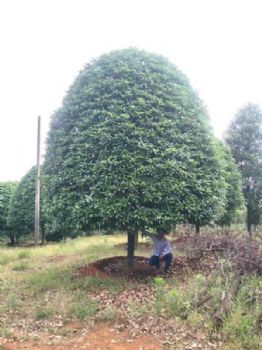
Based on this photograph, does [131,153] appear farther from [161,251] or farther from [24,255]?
[24,255]

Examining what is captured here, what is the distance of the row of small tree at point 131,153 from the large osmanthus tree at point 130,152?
0.08 ft

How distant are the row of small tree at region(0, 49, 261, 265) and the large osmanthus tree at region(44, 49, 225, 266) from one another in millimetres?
25

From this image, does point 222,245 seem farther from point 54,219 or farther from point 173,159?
point 54,219

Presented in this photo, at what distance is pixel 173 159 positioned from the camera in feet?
30.6

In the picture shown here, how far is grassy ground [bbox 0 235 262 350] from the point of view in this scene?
5816 millimetres

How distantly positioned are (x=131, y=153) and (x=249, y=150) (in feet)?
49.4

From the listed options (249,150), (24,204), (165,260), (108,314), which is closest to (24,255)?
(165,260)

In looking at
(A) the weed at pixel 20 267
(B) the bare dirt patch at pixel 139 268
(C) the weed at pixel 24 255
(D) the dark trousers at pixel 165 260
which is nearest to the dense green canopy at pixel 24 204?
(C) the weed at pixel 24 255

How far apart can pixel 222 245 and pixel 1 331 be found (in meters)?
7.12

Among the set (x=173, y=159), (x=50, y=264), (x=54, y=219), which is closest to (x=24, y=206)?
(x=50, y=264)

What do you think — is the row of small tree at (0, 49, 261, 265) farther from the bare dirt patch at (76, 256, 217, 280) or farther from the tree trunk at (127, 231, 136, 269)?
the bare dirt patch at (76, 256, 217, 280)

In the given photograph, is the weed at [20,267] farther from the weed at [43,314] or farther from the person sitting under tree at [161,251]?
the weed at [43,314]

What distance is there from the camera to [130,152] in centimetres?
919

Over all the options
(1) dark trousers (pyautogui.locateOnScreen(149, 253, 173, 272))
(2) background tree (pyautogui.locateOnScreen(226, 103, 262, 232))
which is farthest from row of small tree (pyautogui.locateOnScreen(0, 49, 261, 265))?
(2) background tree (pyautogui.locateOnScreen(226, 103, 262, 232))
